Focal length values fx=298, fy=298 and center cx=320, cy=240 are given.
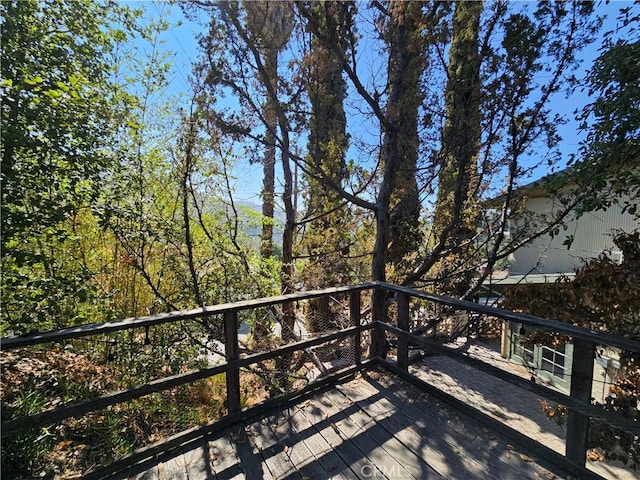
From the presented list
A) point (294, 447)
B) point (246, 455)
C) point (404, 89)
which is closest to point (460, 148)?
point (404, 89)

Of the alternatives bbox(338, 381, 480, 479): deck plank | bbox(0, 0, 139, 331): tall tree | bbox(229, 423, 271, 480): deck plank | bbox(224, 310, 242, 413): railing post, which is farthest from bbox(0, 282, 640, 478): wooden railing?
bbox(0, 0, 139, 331): tall tree

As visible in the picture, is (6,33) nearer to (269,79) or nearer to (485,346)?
(269,79)

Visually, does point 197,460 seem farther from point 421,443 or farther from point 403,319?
point 403,319

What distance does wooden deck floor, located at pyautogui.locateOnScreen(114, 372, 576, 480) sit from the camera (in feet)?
5.54

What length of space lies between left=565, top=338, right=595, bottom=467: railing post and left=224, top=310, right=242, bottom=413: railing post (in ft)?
6.62

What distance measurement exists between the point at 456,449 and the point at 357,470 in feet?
2.15

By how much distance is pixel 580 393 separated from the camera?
1609mm

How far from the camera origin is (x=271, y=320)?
15.0 ft

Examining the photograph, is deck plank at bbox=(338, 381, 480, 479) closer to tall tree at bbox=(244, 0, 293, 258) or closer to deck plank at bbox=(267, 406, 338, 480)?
deck plank at bbox=(267, 406, 338, 480)

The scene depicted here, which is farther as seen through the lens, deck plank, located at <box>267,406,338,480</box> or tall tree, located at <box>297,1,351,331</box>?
tall tree, located at <box>297,1,351,331</box>

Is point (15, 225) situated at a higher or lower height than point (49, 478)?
higher

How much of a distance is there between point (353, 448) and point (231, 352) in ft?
3.29

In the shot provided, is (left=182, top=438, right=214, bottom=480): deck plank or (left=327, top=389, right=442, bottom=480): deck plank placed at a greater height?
(left=327, top=389, right=442, bottom=480): deck plank

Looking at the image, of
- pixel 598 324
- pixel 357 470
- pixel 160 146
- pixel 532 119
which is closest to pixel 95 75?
pixel 160 146
